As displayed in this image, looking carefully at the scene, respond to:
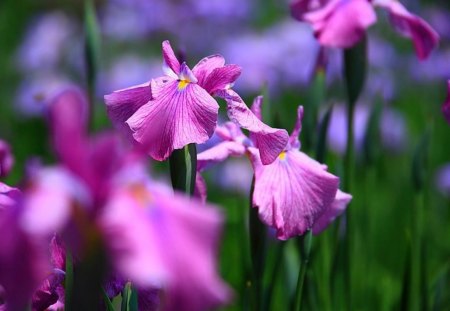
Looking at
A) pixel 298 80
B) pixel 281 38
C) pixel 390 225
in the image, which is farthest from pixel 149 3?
pixel 390 225

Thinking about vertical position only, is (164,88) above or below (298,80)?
above

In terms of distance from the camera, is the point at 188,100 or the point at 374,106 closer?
the point at 188,100

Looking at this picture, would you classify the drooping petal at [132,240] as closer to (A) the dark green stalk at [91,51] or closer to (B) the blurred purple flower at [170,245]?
(B) the blurred purple flower at [170,245]

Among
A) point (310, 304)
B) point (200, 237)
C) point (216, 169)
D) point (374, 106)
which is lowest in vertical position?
point (216, 169)

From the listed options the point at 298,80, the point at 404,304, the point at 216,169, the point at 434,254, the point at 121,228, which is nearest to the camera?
the point at 121,228

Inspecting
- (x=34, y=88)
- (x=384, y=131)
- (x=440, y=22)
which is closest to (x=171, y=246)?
(x=384, y=131)

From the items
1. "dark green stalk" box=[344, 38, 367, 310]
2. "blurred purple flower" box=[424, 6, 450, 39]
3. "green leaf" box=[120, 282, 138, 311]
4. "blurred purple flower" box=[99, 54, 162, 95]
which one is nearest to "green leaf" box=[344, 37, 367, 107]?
"dark green stalk" box=[344, 38, 367, 310]

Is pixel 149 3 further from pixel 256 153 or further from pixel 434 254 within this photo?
pixel 256 153

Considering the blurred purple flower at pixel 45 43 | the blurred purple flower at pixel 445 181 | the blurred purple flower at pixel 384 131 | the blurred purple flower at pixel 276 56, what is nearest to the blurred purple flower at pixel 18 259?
the blurred purple flower at pixel 445 181
